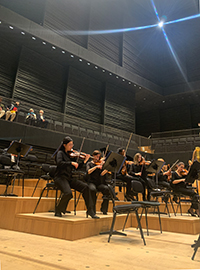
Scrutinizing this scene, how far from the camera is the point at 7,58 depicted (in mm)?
11164

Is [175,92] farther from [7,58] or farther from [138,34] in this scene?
[7,58]

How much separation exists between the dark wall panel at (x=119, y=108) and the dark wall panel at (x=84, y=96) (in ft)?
1.62

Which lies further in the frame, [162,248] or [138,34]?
[138,34]

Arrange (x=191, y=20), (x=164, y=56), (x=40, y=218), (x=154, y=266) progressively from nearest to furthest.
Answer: (x=154, y=266), (x=40, y=218), (x=191, y=20), (x=164, y=56)

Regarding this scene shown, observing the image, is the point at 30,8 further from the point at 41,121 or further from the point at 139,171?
the point at 139,171

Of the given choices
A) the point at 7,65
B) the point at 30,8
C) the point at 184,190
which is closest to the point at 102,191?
the point at 184,190

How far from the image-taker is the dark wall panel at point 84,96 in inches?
511

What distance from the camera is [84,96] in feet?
45.0

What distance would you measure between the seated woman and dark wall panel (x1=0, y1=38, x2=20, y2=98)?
2871 millimetres

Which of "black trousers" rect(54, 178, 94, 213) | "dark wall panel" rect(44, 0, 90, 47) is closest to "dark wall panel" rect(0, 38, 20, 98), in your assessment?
"dark wall panel" rect(44, 0, 90, 47)

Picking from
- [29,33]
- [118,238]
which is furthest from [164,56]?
[118,238]

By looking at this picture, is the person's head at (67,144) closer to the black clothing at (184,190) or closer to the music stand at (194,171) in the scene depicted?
the music stand at (194,171)

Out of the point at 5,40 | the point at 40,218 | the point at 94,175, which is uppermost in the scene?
the point at 5,40

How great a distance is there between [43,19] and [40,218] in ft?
36.6
